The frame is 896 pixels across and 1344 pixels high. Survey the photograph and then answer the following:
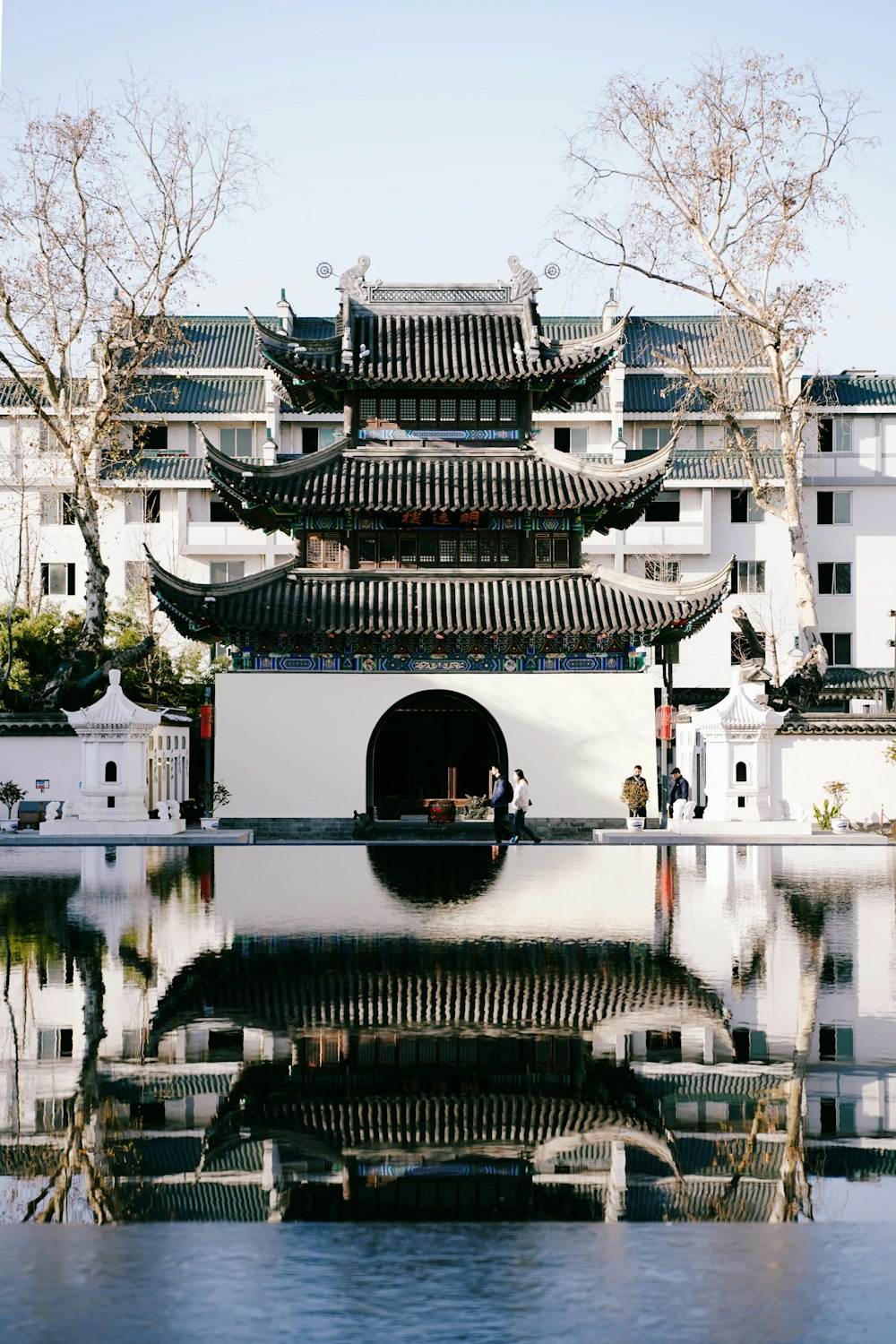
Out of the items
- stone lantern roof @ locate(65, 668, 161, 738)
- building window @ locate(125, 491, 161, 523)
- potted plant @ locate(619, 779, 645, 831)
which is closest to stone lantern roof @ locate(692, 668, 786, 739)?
potted plant @ locate(619, 779, 645, 831)

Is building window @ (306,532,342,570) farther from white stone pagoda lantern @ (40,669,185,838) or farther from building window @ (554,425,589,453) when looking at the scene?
building window @ (554,425,589,453)

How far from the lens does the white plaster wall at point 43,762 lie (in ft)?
110

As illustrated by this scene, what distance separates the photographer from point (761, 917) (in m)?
16.8

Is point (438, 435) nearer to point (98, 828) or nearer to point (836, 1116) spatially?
point (98, 828)

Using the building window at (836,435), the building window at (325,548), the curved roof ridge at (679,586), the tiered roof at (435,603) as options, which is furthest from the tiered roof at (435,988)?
the building window at (836,435)

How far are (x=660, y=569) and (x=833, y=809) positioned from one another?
70.8ft

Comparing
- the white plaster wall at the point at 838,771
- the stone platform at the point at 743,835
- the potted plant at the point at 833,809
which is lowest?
the stone platform at the point at 743,835

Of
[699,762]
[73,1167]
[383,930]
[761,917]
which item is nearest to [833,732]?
[699,762]

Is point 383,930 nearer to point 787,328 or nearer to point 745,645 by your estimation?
point 787,328

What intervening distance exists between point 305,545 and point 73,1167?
29.5m

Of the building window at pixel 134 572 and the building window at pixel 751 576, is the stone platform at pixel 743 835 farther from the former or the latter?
the building window at pixel 134 572

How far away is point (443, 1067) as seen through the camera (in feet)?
29.6

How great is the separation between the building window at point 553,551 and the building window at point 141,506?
24.1m

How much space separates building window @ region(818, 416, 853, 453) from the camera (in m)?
56.7
